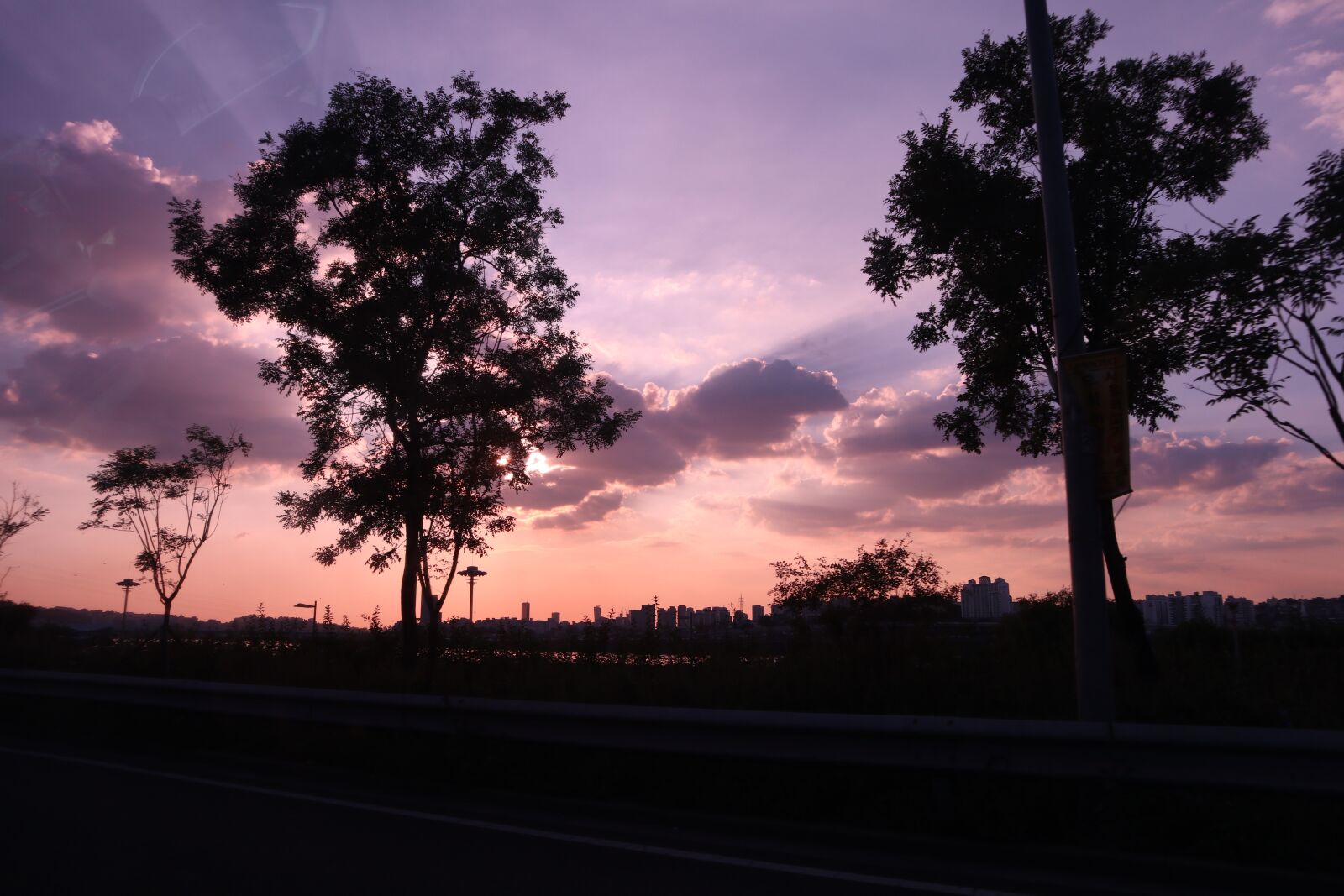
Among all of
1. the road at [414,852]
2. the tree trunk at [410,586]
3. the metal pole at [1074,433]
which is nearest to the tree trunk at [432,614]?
the tree trunk at [410,586]

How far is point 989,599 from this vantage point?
19.0 m

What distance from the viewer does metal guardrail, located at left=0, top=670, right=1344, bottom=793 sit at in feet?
16.9

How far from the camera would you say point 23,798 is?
707 centimetres

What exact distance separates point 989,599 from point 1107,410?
519 inches

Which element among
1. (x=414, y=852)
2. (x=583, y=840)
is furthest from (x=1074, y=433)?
(x=414, y=852)

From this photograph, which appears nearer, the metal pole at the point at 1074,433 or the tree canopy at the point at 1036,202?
the metal pole at the point at 1074,433

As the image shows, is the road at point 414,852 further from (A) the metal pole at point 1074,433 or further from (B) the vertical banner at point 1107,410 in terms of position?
(B) the vertical banner at point 1107,410

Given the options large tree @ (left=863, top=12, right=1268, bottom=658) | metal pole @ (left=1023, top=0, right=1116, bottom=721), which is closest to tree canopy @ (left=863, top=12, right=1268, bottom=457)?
large tree @ (left=863, top=12, right=1268, bottom=658)

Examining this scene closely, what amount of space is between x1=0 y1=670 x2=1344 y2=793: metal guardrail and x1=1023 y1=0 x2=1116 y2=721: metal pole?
3.48 ft

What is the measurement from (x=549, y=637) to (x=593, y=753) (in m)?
5.42

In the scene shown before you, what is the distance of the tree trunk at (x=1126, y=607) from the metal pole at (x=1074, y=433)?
4072 millimetres

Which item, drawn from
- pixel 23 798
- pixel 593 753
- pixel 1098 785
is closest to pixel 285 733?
pixel 23 798

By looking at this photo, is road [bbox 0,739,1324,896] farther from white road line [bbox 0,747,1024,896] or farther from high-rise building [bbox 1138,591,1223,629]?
high-rise building [bbox 1138,591,1223,629]

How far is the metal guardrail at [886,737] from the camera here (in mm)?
5164
